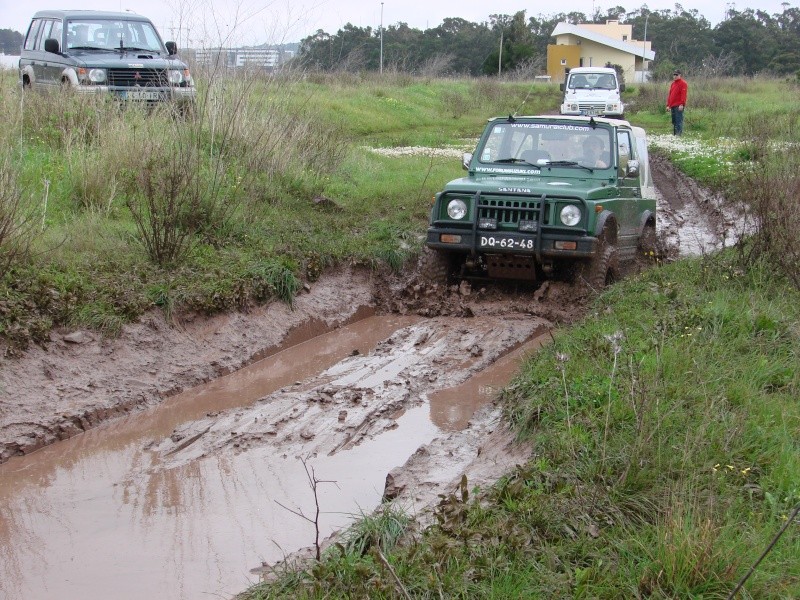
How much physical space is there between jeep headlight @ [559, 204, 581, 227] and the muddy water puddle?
1140mm

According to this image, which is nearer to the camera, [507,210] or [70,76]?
[507,210]

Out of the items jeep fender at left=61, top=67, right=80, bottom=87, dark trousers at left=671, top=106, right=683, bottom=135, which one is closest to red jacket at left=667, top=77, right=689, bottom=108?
dark trousers at left=671, top=106, right=683, bottom=135

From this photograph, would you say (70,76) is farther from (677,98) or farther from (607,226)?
(677,98)

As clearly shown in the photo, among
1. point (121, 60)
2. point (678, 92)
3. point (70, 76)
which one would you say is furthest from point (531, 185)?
point (678, 92)

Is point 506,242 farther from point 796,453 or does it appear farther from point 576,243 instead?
point 796,453

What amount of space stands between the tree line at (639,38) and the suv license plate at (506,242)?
4351 cm

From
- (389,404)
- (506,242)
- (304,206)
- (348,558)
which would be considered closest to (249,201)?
(304,206)

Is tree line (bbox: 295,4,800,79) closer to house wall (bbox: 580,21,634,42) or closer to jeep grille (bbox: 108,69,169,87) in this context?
house wall (bbox: 580,21,634,42)

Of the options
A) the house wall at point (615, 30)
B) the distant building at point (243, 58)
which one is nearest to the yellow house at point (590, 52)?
the house wall at point (615, 30)

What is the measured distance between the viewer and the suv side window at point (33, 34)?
1388cm

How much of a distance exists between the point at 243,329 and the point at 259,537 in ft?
11.1

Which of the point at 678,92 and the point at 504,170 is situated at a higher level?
the point at 678,92

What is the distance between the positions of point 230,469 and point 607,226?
4613 mm

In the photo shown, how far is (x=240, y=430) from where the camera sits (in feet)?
18.8
